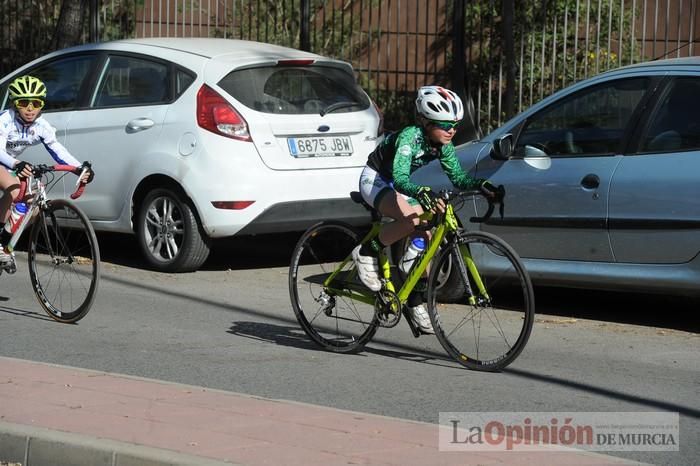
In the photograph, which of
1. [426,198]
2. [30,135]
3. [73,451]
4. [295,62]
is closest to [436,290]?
[426,198]

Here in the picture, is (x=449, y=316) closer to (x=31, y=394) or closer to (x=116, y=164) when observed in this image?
(x=31, y=394)

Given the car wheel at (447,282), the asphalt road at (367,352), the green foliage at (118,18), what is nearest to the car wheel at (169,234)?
the asphalt road at (367,352)

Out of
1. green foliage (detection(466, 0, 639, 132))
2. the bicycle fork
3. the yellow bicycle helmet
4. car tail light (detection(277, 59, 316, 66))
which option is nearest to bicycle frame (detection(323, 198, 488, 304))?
the bicycle fork

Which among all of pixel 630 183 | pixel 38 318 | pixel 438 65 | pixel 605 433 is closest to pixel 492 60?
pixel 438 65

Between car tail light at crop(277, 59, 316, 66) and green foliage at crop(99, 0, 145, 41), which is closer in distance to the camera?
car tail light at crop(277, 59, 316, 66)

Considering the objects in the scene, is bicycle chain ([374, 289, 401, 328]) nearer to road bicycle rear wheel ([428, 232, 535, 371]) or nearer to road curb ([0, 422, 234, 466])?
road bicycle rear wheel ([428, 232, 535, 371])

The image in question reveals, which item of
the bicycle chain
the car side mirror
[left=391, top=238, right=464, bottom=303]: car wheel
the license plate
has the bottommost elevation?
the bicycle chain

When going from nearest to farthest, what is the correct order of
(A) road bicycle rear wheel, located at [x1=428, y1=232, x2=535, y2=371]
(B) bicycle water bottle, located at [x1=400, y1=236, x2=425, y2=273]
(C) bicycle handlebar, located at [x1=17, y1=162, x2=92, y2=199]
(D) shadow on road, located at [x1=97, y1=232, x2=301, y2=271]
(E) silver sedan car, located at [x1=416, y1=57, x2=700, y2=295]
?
(A) road bicycle rear wheel, located at [x1=428, y1=232, x2=535, y2=371] < (B) bicycle water bottle, located at [x1=400, y1=236, x2=425, y2=273] < (E) silver sedan car, located at [x1=416, y1=57, x2=700, y2=295] < (C) bicycle handlebar, located at [x1=17, y1=162, x2=92, y2=199] < (D) shadow on road, located at [x1=97, y1=232, x2=301, y2=271]

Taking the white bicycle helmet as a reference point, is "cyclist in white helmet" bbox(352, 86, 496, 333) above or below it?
below

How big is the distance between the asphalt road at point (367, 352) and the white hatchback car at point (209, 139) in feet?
1.82

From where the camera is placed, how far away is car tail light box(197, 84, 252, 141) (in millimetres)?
9797

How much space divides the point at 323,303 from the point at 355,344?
33cm

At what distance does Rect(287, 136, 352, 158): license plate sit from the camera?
394 inches

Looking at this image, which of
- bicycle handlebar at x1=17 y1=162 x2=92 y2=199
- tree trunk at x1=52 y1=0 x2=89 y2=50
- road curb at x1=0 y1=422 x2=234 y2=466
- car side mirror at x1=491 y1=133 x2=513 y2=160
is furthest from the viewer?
tree trunk at x1=52 y1=0 x2=89 y2=50
